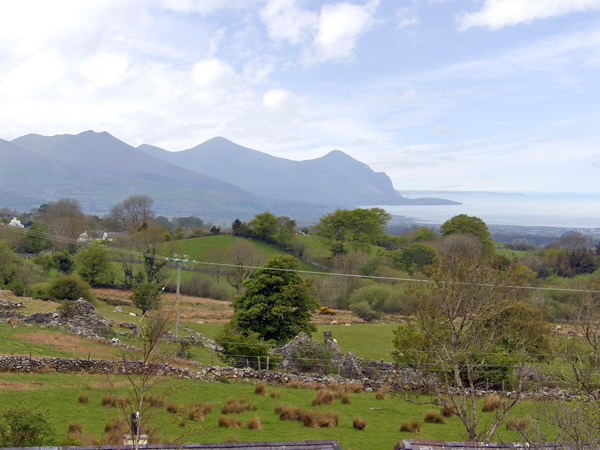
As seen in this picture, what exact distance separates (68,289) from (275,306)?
734 inches

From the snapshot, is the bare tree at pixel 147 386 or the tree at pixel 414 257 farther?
the tree at pixel 414 257

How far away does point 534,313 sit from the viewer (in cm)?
2166

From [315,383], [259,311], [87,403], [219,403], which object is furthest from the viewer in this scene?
[259,311]

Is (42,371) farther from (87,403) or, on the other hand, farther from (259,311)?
(259,311)

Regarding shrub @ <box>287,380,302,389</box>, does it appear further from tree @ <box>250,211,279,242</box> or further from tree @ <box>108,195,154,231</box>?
tree @ <box>108,195,154,231</box>

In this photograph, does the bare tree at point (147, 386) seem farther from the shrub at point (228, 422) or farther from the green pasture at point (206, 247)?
the green pasture at point (206, 247)

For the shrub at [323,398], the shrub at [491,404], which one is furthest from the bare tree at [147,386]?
the shrub at [491,404]

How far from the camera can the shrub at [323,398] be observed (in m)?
20.2

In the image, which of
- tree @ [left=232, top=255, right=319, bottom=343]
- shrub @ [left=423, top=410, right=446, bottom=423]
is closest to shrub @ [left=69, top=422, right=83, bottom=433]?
shrub @ [left=423, top=410, right=446, bottom=423]

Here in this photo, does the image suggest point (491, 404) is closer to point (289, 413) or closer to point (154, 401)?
point (289, 413)

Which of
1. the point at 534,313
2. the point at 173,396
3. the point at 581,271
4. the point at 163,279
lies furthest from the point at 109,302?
the point at 581,271

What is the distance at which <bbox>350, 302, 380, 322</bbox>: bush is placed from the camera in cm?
5006

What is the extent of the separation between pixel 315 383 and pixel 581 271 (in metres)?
61.7

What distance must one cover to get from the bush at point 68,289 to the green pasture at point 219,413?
19688 mm
